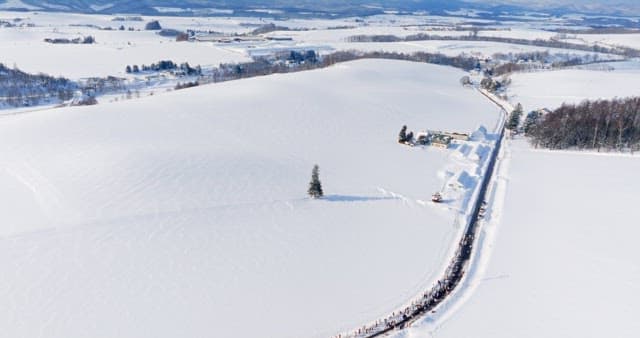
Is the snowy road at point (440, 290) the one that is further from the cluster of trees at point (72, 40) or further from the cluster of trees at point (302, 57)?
the cluster of trees at point (72, 40)

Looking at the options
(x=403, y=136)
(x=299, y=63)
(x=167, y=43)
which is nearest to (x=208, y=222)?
(x=403, y=136)

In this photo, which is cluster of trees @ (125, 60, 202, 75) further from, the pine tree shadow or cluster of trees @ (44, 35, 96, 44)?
the pine tree shadow

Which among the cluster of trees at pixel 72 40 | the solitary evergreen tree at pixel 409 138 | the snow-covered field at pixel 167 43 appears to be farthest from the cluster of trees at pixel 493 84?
the cluster of trees at pixel 72 40

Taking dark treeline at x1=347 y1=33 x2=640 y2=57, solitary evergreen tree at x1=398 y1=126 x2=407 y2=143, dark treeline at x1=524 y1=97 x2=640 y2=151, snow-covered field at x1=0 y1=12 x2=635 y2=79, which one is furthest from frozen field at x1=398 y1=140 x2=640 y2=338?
dark treeline at x1=347 y1=33 x2=640 y2=57

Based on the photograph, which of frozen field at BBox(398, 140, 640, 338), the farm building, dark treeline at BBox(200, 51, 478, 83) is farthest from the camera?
dark treeline at BBox(200, 51, 478, 83)

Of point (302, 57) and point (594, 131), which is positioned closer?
point (594, 131)

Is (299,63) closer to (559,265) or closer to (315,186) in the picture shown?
(315,186)

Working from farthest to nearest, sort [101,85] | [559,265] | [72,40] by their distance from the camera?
[72,40]
[101,85]
[559,265]
